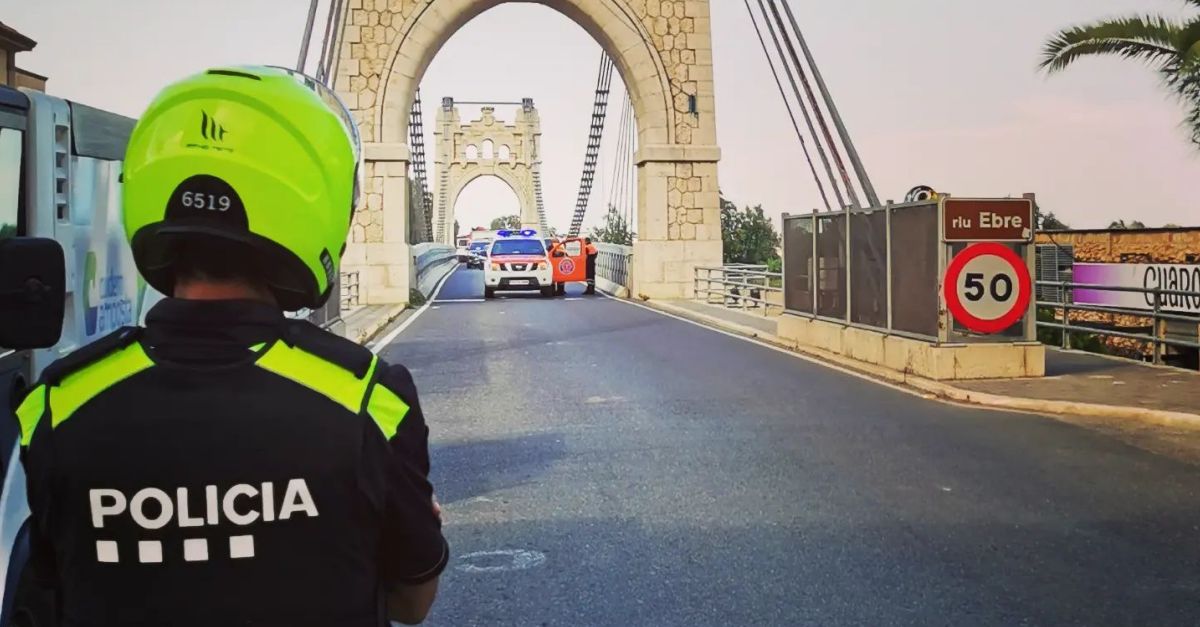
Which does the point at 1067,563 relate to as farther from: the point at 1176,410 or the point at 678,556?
the point at 1176,410

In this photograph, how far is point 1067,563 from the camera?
5746 mm

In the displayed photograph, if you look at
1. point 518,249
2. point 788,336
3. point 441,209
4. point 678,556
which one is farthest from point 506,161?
point 678,556

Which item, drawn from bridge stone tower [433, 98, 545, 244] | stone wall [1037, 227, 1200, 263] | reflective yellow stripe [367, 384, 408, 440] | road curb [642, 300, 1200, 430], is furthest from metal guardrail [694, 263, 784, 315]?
bridge stone tower [433, 98, 545, 244]

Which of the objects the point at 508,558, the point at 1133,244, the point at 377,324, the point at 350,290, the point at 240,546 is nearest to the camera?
the point at 240,546

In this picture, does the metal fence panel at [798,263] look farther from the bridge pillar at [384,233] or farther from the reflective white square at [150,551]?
the reflective white square at [150,551]

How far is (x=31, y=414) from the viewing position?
1756 millimetres

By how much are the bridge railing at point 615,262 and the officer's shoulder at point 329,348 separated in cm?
3240

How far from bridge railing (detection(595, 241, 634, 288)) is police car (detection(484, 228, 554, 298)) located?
7.88 ft

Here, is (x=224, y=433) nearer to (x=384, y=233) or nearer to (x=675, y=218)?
(x=384, y=233)

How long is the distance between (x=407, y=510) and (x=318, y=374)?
0.25 meters

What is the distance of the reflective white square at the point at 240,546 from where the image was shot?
5.55 feet

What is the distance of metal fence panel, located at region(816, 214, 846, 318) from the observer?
16406mm

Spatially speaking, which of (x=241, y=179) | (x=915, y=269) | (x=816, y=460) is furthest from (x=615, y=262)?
(x=241, y=179)

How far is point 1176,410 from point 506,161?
5165 inches
